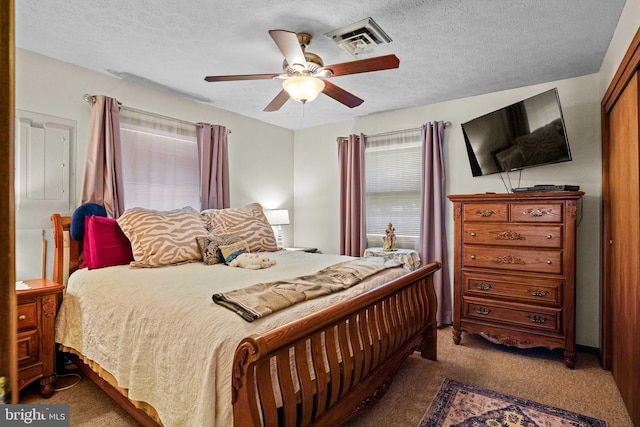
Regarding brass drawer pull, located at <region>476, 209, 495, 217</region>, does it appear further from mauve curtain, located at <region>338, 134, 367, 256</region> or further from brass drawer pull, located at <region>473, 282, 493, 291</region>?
mauve curtain, located at <region>338, 134, 367, 256</region>

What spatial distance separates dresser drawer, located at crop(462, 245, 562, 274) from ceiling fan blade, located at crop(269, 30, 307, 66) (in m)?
2.18

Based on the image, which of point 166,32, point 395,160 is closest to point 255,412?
point 166,32

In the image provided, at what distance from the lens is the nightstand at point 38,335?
2.12 metres

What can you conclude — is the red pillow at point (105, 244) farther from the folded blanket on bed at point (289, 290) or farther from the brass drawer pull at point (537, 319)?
the brass drawer pull at point (537, 319)

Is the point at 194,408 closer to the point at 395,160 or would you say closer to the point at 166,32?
the point at 166,32

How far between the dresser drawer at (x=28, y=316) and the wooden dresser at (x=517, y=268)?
3244 millimetres

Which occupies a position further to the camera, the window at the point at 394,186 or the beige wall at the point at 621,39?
the window at the point at 394,186

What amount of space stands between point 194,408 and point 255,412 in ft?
1.01

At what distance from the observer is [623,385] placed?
82.7 inches

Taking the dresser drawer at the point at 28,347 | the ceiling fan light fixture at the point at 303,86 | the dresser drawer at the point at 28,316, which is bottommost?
the dresser drawer at the point at 28,347

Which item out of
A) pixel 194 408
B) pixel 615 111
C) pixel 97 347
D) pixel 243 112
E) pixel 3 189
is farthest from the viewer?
pixel 243 112

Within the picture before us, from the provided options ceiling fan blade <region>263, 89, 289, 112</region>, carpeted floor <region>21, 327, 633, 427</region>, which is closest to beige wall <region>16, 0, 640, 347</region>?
carpeted floor <region>21, 327, 633, 427</region>

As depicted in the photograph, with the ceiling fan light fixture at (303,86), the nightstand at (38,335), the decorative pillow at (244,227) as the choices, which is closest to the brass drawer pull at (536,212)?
the ceiling fan light fixture at (303,86)

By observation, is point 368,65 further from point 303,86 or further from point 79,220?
point 79,220
